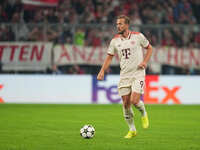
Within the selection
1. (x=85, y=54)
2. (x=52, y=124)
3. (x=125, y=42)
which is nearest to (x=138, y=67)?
(x=125, y=42)

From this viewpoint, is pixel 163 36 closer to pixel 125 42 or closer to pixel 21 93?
pixel 21 93

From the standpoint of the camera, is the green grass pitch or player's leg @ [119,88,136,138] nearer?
the green grass pitch

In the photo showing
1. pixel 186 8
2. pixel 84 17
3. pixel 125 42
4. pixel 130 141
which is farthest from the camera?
pixel 186 8

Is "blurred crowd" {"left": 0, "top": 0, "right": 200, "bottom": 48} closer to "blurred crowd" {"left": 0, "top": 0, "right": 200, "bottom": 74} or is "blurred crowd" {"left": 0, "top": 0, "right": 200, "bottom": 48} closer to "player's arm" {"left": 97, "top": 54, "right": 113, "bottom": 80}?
"blurred crowd" {"left": 0, "top": 0, "right": 200, "bottom": 74}

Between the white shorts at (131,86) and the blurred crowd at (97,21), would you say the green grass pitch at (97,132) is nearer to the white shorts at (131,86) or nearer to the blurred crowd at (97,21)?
the white shorts at (131,86)

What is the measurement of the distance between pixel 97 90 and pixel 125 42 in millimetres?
12643

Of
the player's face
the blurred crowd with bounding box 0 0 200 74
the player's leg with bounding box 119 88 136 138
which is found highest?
the blurred crowd with bounding box 0 0 200 74

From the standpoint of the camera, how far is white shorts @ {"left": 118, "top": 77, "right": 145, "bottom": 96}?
11.0 metres

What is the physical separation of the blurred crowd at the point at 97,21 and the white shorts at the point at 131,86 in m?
11.3

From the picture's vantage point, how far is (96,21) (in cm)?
2519

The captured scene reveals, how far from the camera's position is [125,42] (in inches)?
440

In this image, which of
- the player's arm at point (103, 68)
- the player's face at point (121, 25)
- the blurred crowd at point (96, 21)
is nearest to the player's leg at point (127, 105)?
the player's arm at point (103, 68)

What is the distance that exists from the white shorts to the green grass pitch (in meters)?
0.92

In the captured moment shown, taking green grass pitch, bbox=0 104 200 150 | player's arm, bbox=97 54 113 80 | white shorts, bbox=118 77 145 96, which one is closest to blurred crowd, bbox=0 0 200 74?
green grass pitch, bbox=0 104 200 150
